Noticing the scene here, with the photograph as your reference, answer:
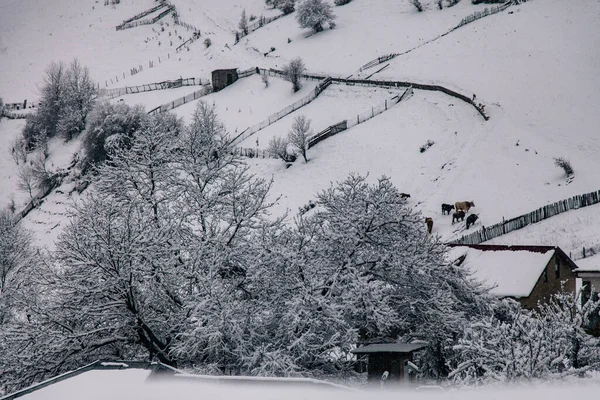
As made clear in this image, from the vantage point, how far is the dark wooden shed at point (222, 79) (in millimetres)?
82188

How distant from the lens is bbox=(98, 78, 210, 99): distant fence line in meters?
86.7

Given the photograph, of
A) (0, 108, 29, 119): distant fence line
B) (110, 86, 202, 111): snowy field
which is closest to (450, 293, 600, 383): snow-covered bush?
(110, 86, 202, 111): snowy field

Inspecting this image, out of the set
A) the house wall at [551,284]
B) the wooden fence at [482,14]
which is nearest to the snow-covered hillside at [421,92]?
the wooden fence at [482,14]

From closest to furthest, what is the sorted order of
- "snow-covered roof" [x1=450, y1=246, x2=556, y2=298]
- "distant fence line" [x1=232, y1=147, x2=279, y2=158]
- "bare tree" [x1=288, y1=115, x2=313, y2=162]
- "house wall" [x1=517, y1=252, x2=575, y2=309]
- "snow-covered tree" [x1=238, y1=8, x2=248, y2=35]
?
"snow-covered roof" [x1=450, y1=246, x2=556, y2=298]
"house wall" [x1=517, y1=252, x2=575, y2=309]
"bare tree" [x1=288, y1=115, x2=313, y2=162]
"distant fence line" [x1=232, y1=147, x2=279, y2=158]
"snow-covered tree" [x1=238, y1=8, x2=248, y2=35]

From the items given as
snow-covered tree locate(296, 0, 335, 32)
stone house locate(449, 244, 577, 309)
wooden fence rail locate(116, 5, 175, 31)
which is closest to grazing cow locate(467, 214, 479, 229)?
stone house locate(449, 244, 577, 309)

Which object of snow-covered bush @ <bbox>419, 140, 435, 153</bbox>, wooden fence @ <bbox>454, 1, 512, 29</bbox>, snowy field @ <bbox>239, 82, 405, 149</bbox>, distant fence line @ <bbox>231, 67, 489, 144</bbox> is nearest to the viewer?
snow-covered bush @ <bbox>419, 140, 435, 153</bbox>

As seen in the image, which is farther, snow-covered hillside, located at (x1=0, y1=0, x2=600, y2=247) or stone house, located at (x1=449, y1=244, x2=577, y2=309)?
snow-covered hillside, located at (x1=0, y1=0, x2=600, y2=247)

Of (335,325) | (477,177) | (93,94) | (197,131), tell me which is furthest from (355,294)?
(93,94)

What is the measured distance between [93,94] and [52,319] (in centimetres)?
6688

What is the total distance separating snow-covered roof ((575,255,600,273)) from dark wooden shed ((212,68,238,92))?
167 ft

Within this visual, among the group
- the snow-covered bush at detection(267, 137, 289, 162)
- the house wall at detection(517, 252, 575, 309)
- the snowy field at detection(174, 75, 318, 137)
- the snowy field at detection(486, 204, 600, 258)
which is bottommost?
the house wall at detection(517, 252, 575, 309)

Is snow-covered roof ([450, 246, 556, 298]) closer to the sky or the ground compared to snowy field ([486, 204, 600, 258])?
closer to the ground

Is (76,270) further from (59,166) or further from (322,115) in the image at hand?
(59,166)

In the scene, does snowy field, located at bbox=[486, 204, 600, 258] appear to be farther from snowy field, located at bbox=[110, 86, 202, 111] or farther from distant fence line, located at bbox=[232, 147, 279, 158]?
snowy field, located at bbox=[110, 86, 202, 111]
